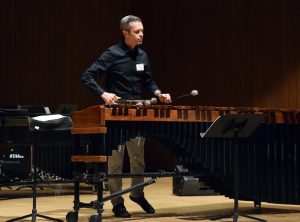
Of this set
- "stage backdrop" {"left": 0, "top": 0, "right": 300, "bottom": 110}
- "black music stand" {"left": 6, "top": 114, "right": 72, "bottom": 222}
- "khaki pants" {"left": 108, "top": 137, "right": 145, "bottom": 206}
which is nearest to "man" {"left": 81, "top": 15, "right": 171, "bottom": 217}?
"khaki pants" {"left": 108, "top": 137, "right": 145, "bottom": 206}

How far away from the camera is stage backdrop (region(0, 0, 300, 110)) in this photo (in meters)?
8.98

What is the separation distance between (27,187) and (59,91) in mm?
2101

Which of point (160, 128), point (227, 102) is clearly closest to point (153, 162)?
point (227, 102)

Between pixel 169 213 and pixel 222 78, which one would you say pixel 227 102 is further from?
pixel 169 213

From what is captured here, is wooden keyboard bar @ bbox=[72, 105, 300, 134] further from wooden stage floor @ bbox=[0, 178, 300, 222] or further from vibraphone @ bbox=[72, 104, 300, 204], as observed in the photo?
wooden stage floor @ bbox=[0, 178, 300, 222]

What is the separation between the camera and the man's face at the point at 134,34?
552 cm

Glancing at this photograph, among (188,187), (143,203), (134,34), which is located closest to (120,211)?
(143,203)

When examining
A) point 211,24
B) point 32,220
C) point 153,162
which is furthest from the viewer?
point 153,162

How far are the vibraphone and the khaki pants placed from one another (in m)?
0.37

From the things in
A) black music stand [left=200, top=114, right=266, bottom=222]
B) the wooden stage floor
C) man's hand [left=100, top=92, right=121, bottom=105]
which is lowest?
the wooden stage floor

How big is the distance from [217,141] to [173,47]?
5384mm

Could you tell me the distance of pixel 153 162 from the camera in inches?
430

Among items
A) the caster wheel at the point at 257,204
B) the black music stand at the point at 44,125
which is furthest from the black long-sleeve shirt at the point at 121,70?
the caster wheel at the point at 257,204

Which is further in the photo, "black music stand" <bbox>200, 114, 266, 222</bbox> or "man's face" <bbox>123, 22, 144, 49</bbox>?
"man's face" <bbox>123, 22, 144, 49</bbox>
